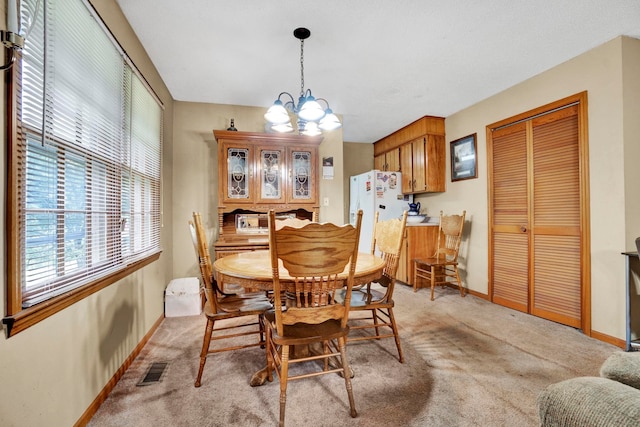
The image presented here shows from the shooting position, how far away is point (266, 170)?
134 inches

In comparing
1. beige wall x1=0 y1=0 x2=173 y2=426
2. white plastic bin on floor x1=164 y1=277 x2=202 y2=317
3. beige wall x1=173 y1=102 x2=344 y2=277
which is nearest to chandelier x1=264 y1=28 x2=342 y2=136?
beige wall x1=0 y1=0 x2=173 y2=426

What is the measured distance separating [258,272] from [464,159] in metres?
3.37

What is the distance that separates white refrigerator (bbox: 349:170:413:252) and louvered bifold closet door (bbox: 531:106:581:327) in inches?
76.2

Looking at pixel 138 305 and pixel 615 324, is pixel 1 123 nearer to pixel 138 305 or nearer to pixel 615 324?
pixel 138 305

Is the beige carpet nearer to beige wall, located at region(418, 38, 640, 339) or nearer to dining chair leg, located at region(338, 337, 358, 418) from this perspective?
dining chair leg, located at region(338, 337, 358, 418)

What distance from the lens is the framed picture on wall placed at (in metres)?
3.67

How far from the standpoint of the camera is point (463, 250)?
12.6 ft

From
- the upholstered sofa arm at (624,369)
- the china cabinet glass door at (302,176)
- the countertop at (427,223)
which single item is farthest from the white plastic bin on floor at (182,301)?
the upholstered sofa arm at (624,369)

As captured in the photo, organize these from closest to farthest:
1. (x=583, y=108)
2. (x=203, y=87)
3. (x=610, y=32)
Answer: (x=610, y=32) < (x=583, y=108) < (x=203, y=87)

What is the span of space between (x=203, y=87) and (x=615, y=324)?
4.38 metres

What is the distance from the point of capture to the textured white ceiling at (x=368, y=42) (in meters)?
1.95

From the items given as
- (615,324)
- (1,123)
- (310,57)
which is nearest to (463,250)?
(615,324)

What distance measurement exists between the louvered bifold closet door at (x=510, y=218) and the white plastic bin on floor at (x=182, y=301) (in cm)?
338

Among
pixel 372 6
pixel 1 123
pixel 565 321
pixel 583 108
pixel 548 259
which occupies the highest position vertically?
pixel 372 6
